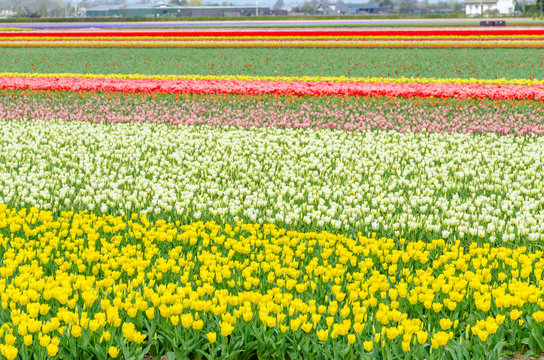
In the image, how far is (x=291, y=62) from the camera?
26.7 metres

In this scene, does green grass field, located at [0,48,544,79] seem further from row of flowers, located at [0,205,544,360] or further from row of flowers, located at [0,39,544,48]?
row of flowers, located at [0,205,544,360]

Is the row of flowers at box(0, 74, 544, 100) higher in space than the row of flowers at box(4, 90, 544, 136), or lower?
higher

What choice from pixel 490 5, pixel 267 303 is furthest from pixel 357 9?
pixel 267 303

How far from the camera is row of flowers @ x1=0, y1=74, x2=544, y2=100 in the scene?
1490 centimetres

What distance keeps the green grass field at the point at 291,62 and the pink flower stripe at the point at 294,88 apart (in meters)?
5.82

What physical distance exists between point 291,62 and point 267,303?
2346cm

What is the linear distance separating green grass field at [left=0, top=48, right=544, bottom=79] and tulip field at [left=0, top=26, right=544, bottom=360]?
18.0 feet

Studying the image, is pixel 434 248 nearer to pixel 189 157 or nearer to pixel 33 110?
pixel 189 157

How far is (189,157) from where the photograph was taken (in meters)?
9.66

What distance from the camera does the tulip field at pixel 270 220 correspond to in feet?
12.7

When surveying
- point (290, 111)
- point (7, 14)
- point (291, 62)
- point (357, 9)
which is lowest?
point (290, 111)

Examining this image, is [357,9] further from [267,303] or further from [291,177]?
[267,303]

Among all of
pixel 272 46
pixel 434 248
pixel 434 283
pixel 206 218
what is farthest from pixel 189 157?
pixel 272 46

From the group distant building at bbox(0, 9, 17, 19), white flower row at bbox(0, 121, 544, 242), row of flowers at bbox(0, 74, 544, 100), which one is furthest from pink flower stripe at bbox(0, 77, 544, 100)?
distant building at bbox(0, 9, 17, 19)
